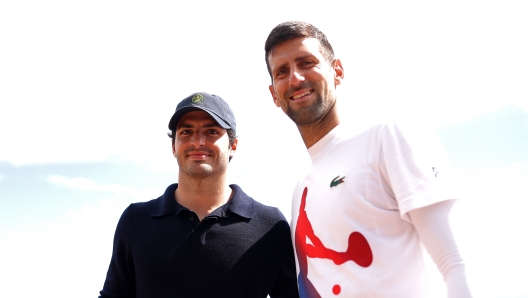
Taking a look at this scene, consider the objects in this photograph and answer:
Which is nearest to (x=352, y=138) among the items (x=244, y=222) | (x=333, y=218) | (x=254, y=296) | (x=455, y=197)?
(x=333, y=218)

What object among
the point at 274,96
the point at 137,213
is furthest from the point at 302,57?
the point at 137,213

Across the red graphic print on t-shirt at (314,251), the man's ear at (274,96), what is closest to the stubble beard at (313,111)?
the man's ear at (274,96)

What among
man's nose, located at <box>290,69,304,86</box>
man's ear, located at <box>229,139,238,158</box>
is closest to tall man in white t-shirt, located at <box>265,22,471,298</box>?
man's nose, located at <box>290,69,304,86</box>

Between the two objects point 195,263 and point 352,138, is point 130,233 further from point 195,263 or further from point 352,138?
point 352,138

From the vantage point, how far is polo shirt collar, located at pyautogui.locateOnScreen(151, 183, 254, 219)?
4.76 meters

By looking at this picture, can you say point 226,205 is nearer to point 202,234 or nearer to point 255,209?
point 255,209

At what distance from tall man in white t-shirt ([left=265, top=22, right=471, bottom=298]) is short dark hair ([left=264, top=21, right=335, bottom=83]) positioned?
0.88ft

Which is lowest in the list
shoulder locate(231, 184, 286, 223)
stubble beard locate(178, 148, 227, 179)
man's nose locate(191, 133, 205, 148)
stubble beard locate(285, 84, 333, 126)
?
shoulder locate(231, 184, 286, 223)

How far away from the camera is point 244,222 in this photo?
4.75 metres

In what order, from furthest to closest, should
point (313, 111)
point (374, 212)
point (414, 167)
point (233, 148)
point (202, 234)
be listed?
point (233, 148), point (202, 234), point (313, 111), point (374, 212), point (414, 167)

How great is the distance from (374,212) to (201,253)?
6.59 feet

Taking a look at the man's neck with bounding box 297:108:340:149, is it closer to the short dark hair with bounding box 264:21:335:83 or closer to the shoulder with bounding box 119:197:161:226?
the short dark hair with bounding box 264:21:335:83

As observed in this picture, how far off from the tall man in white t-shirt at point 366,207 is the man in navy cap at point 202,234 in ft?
2.40

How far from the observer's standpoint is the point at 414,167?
2969mm
